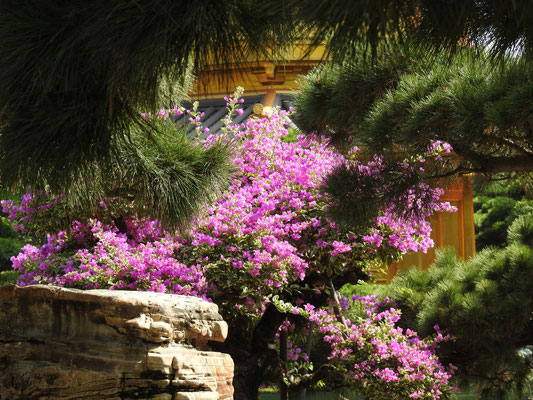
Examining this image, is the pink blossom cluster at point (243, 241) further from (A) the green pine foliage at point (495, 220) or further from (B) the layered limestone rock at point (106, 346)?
(A) the green pine foliage at point (495, 220)

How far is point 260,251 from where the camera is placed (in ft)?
15.6

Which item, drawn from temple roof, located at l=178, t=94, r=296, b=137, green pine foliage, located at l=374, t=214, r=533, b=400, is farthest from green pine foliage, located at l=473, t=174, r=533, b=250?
green pine foliage, located at l=374, t=214, r=533, b=400

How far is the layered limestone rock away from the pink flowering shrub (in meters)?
1.56

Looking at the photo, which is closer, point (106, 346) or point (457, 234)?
point (106, 346)

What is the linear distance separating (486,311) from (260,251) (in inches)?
70.6

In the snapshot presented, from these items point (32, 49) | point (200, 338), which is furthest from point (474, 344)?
point (32, 49)

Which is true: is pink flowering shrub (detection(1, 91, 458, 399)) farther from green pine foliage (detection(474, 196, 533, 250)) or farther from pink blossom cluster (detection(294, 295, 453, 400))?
green pine foliage (detection(474, 196, 533, 250))

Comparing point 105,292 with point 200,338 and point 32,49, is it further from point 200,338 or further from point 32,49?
point 32,49

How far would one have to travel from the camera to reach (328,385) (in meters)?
5.88

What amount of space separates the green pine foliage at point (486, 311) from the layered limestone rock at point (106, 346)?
2.96 meters

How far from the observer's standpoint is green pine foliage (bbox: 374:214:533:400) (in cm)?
526

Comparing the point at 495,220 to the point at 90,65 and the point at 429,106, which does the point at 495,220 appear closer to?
the point at 429,106

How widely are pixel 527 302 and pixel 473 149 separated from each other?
183cm

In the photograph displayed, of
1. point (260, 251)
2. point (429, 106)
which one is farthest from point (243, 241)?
point (429, 106)
